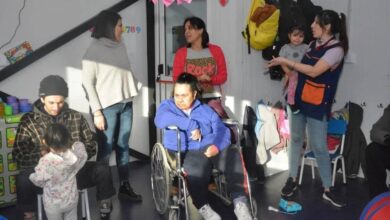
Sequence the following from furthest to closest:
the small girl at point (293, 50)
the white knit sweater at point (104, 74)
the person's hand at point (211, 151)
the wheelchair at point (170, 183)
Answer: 1. the small girl at point (293, 50)
2. the white knit sweater at point (104, 74)
3. the person's hand at point (211, 151)
4. the wheelchair at point (170, 183)

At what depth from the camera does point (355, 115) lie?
12.6 feet

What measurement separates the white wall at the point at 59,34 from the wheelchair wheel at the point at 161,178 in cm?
127

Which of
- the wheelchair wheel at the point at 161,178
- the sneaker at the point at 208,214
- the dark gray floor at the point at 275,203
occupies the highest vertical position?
the wheelchair wheel at the point at 161,178

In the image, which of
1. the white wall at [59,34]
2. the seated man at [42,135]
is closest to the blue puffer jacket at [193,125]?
the seated man at [42,135]

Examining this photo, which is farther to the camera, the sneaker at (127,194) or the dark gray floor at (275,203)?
the sneaker at (127,194)

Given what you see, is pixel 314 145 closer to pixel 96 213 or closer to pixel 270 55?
pixel 270 55

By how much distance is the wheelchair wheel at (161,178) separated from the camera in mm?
2732

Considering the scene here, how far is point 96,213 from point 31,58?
1.40 meters

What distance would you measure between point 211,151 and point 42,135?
1.05 m

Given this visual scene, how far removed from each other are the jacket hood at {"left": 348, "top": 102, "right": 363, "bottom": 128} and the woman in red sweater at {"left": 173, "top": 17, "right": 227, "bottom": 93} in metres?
1.25

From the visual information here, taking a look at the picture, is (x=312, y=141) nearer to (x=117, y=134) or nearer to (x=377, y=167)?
(x=377, y=167)

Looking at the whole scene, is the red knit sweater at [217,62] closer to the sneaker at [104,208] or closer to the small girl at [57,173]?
the sneaker at [104,208]

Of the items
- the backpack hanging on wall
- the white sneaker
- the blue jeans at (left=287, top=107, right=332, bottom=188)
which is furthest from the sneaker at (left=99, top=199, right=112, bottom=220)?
the backpack hanging on wall

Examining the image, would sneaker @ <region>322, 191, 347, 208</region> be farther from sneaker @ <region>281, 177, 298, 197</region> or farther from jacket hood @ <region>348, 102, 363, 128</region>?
jacket hood @ <region>348, 102, 363, 128</region>
